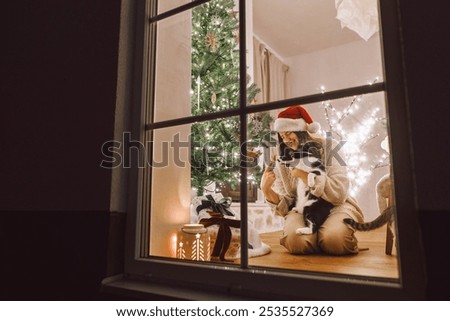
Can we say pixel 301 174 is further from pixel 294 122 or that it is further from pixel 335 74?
pixel 335 74

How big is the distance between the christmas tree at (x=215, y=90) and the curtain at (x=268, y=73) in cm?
83

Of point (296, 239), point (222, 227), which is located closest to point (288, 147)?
point (296, 239)

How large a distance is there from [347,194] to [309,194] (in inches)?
10.7

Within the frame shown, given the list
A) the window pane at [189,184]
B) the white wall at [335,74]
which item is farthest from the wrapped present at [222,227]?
the white wall at [335,74]

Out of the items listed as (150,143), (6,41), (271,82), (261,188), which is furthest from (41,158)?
(271,82)

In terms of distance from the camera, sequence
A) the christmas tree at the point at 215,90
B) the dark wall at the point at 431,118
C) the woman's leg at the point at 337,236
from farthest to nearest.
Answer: the christmas tree at the point at 215,90, the woman's leg at the point at 337,236, the dark wall at the point at 431,118

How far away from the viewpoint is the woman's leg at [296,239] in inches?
82.6

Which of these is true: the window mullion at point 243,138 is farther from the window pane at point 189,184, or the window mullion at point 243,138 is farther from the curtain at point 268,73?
the curtain at point 268,73

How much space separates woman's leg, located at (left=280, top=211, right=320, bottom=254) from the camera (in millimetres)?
2098

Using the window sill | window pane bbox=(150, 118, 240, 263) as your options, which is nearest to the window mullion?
the window sill

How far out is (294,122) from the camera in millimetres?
2121

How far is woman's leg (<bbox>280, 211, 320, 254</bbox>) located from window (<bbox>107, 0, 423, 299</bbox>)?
82 millimetres

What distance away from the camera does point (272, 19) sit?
11.6ft
